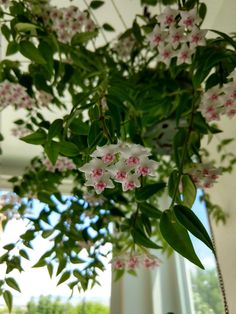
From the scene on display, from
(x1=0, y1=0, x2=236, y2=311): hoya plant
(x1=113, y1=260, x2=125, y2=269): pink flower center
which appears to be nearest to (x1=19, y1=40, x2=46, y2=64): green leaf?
(x1=0, y1=0, x2=236, y2=311): hoya plant

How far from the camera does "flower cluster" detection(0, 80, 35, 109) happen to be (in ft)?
2.25

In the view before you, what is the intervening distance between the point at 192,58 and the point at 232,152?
0.55m

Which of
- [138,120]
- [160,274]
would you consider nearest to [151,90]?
[138,120]

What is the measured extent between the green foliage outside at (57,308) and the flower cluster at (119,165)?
1.30 m

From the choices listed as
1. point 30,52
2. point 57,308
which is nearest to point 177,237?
point 30,52

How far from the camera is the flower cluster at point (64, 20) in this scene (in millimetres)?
685

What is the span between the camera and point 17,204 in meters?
0.90

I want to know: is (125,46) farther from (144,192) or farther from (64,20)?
(144,192)

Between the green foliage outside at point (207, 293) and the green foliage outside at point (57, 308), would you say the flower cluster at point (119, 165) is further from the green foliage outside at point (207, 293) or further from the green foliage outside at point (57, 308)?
the green foliage outside at point (57, 308)

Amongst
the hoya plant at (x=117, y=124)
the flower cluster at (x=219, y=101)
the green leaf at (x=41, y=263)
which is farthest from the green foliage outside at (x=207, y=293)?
the flower cluster at (x=219, y=101)

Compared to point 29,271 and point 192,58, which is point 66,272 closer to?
point 192,58

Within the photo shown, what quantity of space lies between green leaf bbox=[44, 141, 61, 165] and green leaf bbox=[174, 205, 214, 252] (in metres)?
0.17

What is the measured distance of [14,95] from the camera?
0.70 m

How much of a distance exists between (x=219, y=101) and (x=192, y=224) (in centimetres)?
26
